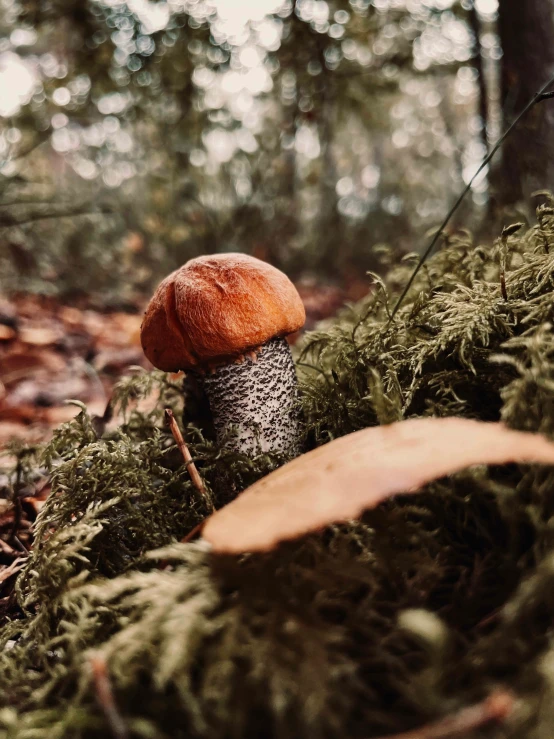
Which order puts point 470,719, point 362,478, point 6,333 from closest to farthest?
point 470,719
point 362,478
point 6,333

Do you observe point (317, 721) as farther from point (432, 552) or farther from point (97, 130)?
point (97, 130)

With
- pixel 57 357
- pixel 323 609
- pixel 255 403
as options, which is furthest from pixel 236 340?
pixel 57 357

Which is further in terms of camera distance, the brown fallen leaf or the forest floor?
the forest floor

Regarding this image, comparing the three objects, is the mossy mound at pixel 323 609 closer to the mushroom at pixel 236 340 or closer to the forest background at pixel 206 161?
the mushroom at pixel 236 340

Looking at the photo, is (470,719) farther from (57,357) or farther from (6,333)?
(6,333)

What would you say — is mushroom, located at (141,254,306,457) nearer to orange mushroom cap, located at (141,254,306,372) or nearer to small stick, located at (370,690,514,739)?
orange mushroom cap, located at (141,254,306,372)

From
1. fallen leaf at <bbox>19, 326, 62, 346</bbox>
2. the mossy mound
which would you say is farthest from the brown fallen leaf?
fallen leaf at <bbox>19, 326, 62, 346</bbox>

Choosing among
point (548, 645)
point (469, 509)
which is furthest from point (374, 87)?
point (548, 645)
